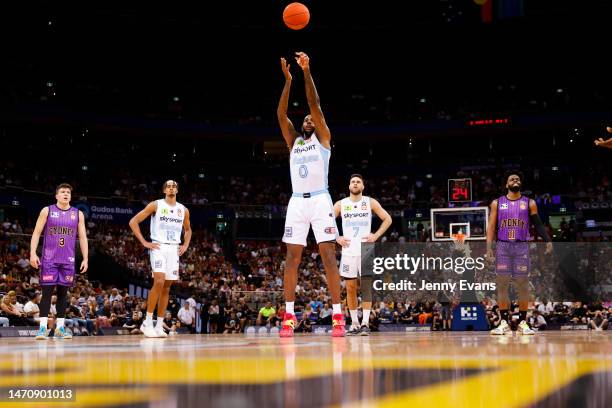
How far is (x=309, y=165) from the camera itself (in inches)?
312

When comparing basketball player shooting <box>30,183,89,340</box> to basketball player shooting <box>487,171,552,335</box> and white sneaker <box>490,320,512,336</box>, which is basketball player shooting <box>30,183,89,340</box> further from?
basketball player shooting <box>487,171,552,335</box>

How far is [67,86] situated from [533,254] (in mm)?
24275

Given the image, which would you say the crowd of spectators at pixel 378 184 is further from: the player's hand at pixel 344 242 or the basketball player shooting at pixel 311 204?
the basketball player shooting at pixel 311 204

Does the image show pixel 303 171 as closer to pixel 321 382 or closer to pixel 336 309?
pixel 336 309

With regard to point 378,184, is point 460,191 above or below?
below

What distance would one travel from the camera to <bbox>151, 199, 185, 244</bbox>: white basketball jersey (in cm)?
958

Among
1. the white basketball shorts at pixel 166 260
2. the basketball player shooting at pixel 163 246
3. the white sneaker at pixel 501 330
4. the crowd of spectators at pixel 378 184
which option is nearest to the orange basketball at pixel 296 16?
the basketball player shooting at pixel 163 246

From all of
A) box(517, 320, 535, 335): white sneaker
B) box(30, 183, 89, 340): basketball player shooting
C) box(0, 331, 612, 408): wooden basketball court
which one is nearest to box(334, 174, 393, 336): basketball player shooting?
box(517, 320, 535, 335): white sneaker

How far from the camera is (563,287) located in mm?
19891

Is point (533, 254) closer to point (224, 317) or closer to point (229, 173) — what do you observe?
point (224, 317)

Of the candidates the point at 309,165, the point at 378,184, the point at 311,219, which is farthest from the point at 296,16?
the point at 378,184

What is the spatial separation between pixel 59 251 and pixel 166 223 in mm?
1489

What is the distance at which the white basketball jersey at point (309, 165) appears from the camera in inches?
312

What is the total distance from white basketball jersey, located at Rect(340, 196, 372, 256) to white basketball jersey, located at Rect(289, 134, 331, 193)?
2419 mm
